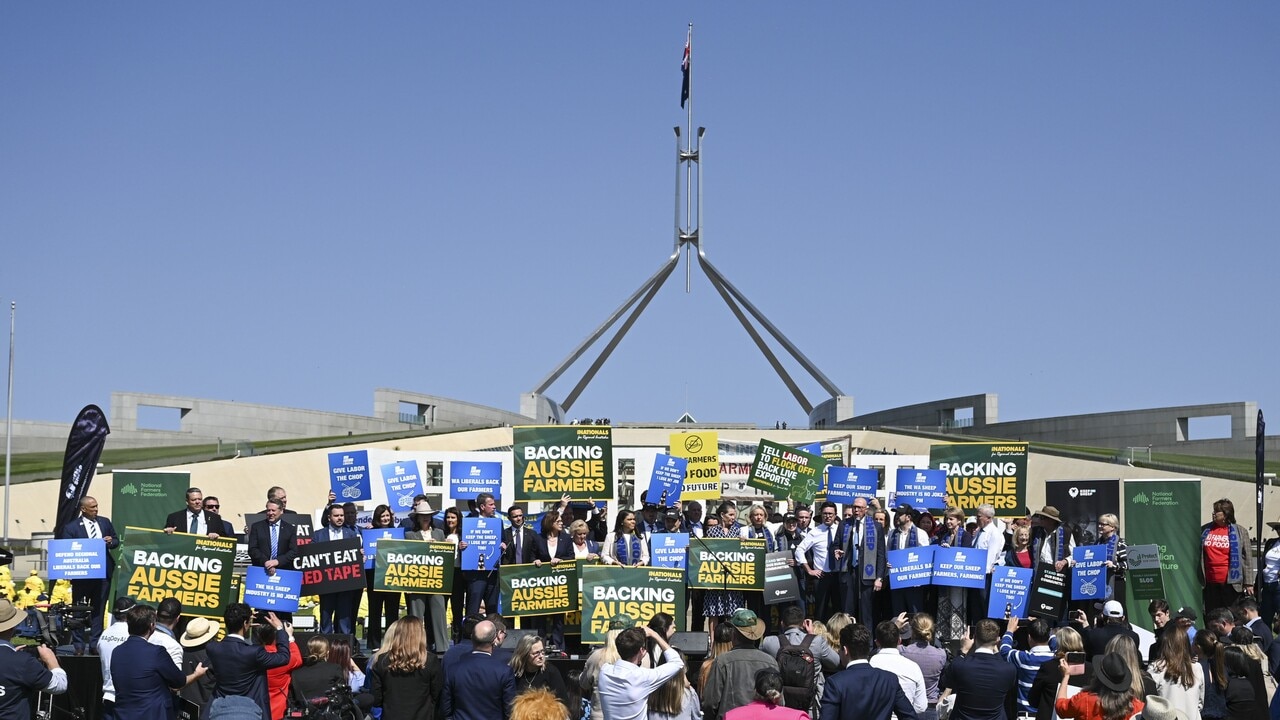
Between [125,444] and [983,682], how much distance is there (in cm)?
3263

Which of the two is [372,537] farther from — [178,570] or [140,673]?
[140,673]

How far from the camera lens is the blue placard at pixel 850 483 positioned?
16.7m

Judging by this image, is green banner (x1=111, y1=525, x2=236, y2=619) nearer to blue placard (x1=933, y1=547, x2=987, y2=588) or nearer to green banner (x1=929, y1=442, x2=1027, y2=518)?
blue placard (x1=933, y1=547, x2=987, y2=588)

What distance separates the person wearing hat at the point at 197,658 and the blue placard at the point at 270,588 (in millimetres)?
2866

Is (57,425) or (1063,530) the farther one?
(57,425)

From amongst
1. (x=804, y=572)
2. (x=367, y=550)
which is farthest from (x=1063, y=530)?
(x=367, y=550)

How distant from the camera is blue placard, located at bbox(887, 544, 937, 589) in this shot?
42.1 ft

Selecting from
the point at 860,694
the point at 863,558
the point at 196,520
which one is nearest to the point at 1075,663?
the point at 860,694

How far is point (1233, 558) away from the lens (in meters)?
13.7

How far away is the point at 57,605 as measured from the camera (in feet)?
39.2

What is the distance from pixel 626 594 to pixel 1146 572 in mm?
5394

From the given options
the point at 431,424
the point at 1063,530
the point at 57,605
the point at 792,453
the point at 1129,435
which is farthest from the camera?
the point at 431,424

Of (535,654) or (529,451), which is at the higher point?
(529,451)

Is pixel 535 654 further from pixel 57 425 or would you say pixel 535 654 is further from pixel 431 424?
pixel 431 424
